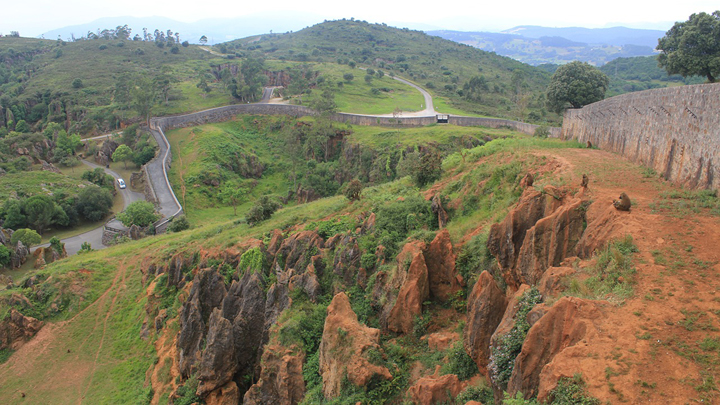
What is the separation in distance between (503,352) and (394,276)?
774cm

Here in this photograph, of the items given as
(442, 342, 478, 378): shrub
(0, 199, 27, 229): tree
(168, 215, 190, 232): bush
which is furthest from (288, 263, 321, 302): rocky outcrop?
(0, 199, 27, 229): tree

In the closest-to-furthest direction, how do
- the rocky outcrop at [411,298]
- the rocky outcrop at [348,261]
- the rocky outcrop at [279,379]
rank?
the rocky outcrop at [411,298] → the rocky outcrop at [279,379] → the rocky outcrop at [348,261]

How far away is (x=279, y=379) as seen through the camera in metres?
17.4

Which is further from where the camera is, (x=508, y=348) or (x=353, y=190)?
(x=353, y=190)

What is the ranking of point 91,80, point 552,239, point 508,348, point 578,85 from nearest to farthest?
point 508,348 → point 552,239 → point 578,85 → point 91,80

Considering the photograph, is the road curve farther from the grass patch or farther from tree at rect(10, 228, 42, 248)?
the grass patch

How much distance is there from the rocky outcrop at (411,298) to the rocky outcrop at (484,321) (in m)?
3.98

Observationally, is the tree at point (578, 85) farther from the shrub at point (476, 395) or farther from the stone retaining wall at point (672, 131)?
the shrub at point (476, 395)

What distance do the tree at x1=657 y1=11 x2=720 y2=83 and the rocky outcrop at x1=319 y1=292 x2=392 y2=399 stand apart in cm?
3042

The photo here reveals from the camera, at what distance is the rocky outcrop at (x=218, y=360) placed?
19922mm

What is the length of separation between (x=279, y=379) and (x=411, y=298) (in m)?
6.37

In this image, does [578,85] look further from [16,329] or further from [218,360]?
[16,329]

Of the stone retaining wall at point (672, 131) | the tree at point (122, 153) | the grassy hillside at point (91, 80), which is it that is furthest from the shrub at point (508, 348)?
the grassy hillside at point (91, 80)

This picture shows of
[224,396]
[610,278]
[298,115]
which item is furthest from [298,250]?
[298,115]
